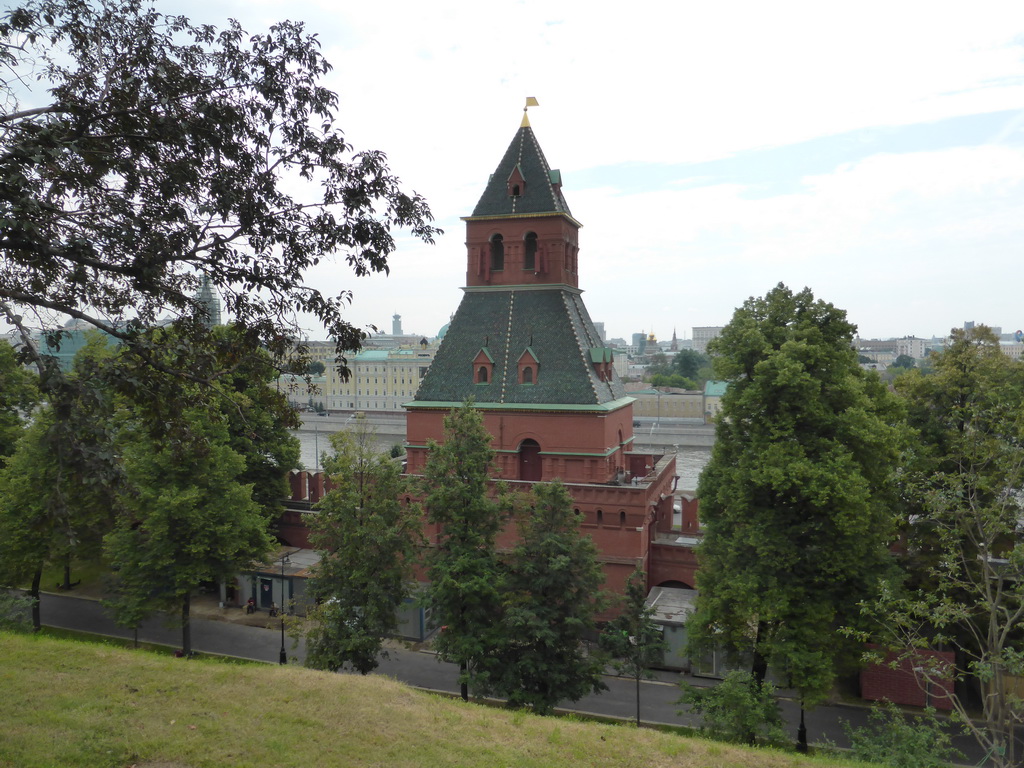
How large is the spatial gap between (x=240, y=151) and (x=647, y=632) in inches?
723

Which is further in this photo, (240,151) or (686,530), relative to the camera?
(686,530)

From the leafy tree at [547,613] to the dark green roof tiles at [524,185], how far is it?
1617 centimetres

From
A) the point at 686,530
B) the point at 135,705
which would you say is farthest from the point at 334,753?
the point at 686,530

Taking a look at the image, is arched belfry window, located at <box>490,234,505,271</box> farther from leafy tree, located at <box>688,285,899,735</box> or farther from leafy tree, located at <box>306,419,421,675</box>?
leafy tree, located at <box>688,285,899,735</box>

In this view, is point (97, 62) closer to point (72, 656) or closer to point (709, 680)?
point (72, 656)

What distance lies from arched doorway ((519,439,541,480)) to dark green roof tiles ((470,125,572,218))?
1062 cm

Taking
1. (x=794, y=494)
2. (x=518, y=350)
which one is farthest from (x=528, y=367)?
(x=794, y=494)

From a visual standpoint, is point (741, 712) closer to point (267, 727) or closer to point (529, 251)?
point (267, 727)

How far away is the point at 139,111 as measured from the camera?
34.1ft

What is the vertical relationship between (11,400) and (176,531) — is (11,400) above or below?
above

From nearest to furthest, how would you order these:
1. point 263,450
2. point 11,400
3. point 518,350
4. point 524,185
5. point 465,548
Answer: point 465,548, point 518,350, point 524,185, point 263,450, point 11,400

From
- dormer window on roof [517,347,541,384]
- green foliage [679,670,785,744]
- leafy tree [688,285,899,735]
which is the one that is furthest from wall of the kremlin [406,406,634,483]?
green foliage [679,670,785,744]

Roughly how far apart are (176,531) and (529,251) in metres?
19.0

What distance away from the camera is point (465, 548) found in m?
21.5
